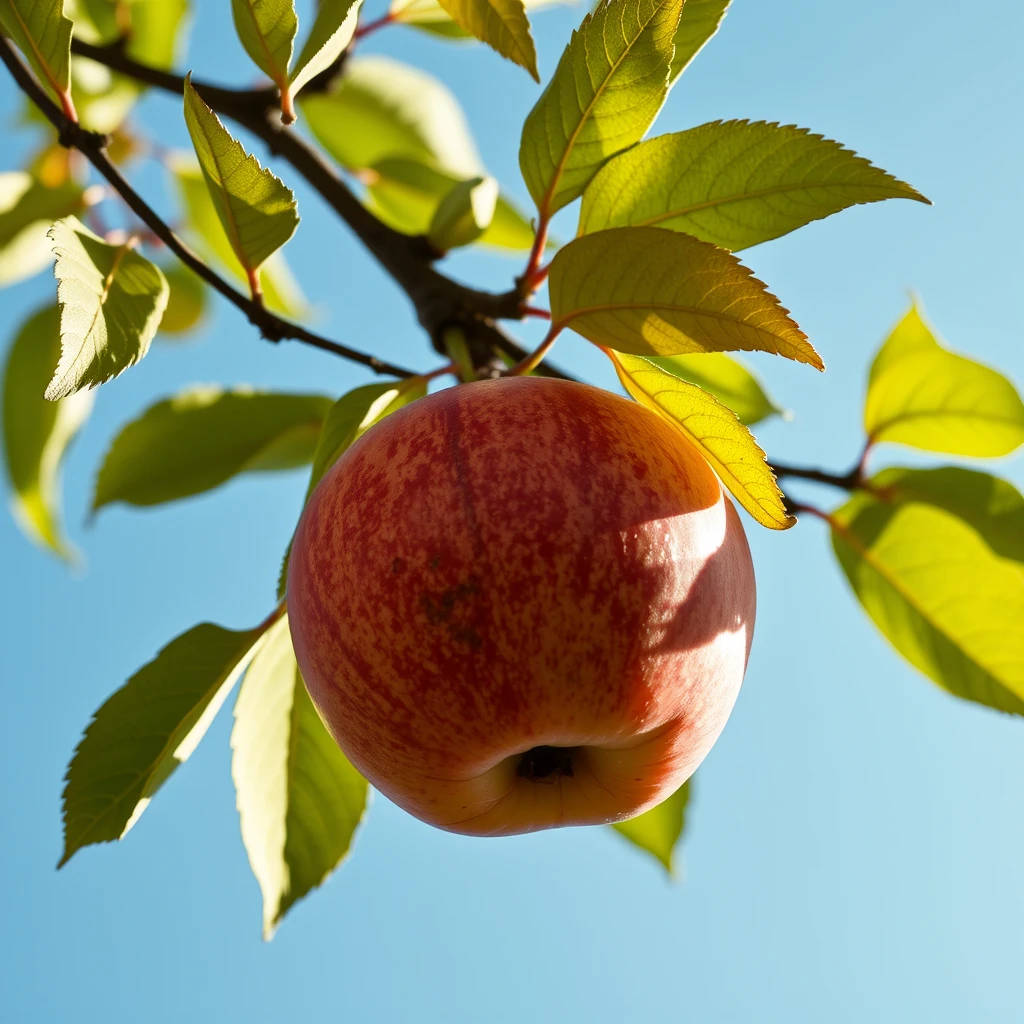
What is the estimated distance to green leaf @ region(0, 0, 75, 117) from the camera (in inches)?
41.7

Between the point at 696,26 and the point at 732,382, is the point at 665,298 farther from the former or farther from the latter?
the point at 732,382

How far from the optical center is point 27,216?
1.77 metres

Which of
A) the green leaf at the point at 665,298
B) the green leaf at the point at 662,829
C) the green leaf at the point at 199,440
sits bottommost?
the green leaf at the point at 662,829

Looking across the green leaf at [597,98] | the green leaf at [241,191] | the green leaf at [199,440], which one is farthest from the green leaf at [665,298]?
the green leaf at [199,440]

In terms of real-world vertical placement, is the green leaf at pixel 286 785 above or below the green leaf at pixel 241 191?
below

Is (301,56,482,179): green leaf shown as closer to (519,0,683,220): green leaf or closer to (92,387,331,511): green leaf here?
(92,387,331,511): green leaf

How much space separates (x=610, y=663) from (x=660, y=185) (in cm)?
48

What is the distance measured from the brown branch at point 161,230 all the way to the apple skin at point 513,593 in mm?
200

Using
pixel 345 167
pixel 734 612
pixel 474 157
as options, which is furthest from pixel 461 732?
pixel 474 157

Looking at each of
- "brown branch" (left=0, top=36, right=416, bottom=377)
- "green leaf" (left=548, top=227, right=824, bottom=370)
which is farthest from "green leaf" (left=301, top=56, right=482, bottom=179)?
"green leaf" (left=548, top=227, right=824, bottom=370)

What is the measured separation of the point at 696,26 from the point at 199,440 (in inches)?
34.2

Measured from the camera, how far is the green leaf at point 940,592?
4.56ft

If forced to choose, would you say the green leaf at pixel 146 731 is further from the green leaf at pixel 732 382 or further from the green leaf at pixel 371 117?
the green leaf at pixel 371 117

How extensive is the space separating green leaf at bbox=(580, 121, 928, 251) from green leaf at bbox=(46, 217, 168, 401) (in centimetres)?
44
